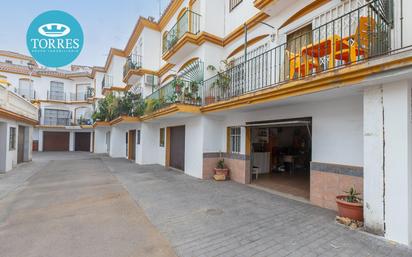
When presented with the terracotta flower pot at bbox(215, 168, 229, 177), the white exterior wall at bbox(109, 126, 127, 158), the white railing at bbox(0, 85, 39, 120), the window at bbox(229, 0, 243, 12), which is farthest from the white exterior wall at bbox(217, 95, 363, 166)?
the white exterior wall at bbox(109, 126, 127, 158)

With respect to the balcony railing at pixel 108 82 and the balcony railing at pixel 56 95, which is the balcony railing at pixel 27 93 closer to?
the balcony railing at pixel 56 95

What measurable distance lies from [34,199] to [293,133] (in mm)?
12286

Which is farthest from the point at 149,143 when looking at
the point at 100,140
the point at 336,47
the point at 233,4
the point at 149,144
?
the point at 100,140

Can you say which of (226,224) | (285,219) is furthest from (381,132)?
(226,224)

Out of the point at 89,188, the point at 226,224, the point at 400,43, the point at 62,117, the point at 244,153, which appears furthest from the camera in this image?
the point at 62,117

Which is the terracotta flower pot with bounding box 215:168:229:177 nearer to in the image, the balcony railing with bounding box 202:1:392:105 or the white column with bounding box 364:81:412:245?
the balcony railing with bounding box 202:1:392:105

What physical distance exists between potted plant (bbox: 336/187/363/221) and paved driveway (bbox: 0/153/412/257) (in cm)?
35

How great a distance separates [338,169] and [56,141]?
106 feet

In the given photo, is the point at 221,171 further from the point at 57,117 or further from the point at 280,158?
the point at 57,117

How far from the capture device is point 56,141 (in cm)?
2755

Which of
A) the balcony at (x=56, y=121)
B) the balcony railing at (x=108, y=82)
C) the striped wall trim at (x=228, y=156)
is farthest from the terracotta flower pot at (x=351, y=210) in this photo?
the balcony at (x=56, y=121)

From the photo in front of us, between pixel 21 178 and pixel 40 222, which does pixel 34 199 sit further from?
pixel 21 178

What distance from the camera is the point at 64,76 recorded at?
91.7 feet

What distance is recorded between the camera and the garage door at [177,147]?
11.0m
